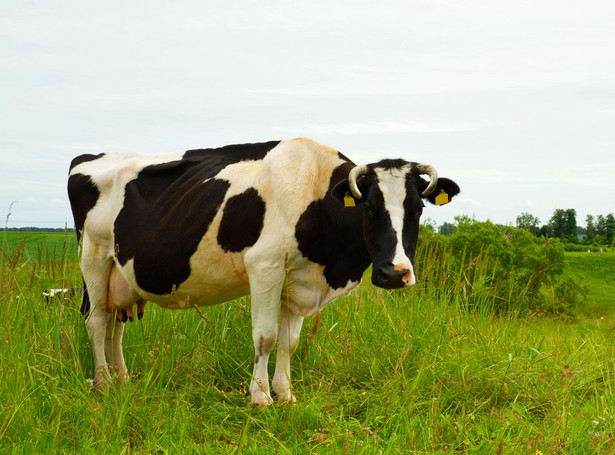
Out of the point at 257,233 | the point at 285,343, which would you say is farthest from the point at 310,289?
the point at 257,233

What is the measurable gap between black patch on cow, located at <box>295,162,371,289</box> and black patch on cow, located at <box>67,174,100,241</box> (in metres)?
2.77

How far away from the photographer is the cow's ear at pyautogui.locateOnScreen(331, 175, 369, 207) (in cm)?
505

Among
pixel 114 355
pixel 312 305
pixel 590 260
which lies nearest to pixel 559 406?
pixel 312 305

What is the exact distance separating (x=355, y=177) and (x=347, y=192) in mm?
143

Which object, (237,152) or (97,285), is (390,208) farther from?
(97,285)

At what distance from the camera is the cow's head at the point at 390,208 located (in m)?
4.79

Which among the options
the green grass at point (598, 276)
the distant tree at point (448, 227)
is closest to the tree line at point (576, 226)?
the green grass at point (598, 276)

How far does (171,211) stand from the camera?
610 cm

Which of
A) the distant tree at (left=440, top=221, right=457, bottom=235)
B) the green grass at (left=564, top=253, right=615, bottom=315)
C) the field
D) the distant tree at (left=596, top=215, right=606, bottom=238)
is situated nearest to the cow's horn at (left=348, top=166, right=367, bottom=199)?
the field

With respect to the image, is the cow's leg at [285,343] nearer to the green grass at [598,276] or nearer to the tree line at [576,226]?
the green grass at [598,276]

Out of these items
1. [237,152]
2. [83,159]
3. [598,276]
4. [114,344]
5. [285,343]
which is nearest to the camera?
[285,343]

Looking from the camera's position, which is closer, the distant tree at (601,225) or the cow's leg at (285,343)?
the cow's leg at (285,343)

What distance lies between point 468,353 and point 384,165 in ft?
6.88

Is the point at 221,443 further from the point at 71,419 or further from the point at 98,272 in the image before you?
the point at 98,272
